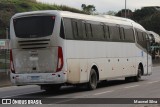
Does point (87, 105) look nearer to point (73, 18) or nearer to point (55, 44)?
point (55, 44)

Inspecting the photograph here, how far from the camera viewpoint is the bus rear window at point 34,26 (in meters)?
20.5

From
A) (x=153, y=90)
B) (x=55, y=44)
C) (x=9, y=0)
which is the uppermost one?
(x=9, y=0)

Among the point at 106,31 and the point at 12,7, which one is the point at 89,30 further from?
the point at 12,7

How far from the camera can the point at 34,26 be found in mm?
20688

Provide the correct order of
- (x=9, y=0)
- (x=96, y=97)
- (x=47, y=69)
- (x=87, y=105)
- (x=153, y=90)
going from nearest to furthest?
(x=87, y=105)
(x=96, y=97)
(x=47, y=69)
(x=153, y=90)
(x=9, y=0)

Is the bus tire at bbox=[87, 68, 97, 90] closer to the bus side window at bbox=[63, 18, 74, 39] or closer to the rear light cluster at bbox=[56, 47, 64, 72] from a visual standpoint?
the bus side window at bbox=[63, 18, 74, 39]

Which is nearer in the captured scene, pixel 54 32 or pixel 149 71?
pixel 54 32

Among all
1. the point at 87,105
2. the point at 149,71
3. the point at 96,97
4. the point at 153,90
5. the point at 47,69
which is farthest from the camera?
the point at 149,71

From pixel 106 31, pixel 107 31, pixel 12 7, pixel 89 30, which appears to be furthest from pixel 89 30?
pixel 12 7

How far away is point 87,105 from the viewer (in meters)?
16.4

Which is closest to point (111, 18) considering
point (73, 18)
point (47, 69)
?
point (73, 18)

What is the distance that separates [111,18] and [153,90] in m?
5.46

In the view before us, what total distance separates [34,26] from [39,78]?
2.05 meters

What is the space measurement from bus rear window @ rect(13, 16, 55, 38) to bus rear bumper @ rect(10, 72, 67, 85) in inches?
61.0
